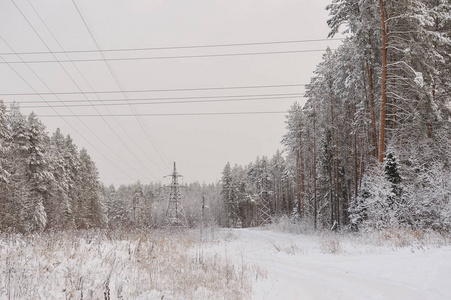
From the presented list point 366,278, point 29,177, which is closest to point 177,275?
point 366,278

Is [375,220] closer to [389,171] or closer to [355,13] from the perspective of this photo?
[389,171]

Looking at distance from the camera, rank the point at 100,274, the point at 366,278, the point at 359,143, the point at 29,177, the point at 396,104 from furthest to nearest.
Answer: the point at 29,177, the point at 359,143, the point at 396,104, the point at 366,278, the point at 100,274

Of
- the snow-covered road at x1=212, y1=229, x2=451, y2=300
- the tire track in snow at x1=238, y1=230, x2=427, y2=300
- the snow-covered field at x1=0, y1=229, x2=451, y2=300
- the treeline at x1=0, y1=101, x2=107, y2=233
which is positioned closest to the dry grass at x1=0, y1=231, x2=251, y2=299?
the snow-covered field at x1=0, y1=229, x2=451, y2=300

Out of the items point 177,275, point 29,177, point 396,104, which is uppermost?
point 396,104

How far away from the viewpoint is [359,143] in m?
26.5

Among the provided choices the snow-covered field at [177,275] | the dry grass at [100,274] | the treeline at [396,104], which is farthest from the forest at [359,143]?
the snow-covered field at [177,275]

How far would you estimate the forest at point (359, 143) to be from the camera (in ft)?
44.5

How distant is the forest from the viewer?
44.5ft

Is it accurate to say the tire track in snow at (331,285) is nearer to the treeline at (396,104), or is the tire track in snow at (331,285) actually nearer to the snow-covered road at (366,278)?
the snow-covered road at (366,278)

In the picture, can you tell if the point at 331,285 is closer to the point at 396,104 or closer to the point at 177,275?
the point at 177,275

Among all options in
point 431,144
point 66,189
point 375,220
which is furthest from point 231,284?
point 66,189

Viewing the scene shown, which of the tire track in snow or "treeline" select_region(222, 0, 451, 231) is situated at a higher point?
"treeline" select_region(222, 0, 451, 231)

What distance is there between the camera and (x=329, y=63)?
27453 mm

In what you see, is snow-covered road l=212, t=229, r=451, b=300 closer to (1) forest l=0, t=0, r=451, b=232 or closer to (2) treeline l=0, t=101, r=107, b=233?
(1) forest l=0, t=0, r=451, b=232
